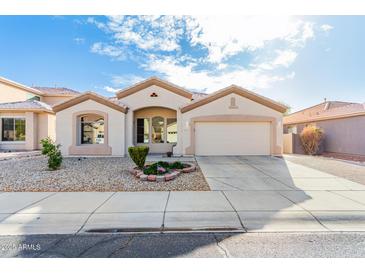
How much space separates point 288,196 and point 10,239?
→ 260 inches

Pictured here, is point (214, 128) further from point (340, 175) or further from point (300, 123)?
point (300, 123)

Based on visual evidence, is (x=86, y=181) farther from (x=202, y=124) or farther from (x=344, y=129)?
(x=344, y=129)

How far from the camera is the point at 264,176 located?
8406mm

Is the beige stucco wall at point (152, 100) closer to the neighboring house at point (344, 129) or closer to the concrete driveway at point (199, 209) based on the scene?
the concrete driveway at point (199, 209)

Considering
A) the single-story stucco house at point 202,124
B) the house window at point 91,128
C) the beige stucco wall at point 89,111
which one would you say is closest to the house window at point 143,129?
the single-story stucco house at point 202,124

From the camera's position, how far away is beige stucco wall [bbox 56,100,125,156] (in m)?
13.6

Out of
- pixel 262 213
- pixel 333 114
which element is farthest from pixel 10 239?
pixel 333 114

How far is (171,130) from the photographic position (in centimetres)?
1549

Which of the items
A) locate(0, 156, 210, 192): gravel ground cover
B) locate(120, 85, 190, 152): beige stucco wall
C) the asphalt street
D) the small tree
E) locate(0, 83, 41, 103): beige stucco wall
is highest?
locate(0, 83, 41, 103): beige stucco wall

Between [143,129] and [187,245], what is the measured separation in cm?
1254

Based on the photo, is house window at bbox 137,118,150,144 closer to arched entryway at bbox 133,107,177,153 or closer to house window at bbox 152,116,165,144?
arched entryway at bbox 133,107,177,153

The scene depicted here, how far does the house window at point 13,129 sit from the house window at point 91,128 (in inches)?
294

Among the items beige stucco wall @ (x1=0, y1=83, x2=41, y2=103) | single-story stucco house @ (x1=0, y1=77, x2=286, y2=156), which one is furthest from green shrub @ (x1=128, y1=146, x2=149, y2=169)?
beige stucco wall @ (x1=0, y1=83, x2=41, y2=103)

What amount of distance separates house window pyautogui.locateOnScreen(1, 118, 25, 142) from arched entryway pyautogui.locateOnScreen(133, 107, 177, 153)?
10496 millimetres
